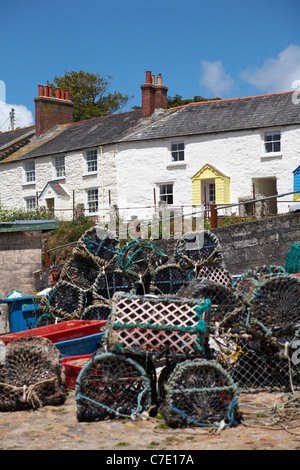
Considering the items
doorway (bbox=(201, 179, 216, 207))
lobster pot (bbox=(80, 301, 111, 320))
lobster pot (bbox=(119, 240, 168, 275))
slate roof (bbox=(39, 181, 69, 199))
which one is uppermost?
slate roof (bbox=(39, 181, 69, 199))

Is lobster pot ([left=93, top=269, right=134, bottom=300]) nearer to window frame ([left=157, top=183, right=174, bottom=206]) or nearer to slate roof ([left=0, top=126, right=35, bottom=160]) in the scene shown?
window frame ([left=157, top=183, right=174, bottom=206])

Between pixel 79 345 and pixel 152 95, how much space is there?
76.1 ft

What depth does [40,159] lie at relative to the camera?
3122 cm

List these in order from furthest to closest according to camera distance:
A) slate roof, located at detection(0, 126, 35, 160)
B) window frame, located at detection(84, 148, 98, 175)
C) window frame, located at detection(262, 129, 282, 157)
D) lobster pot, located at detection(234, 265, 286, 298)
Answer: slate roof, located at detection(0, 126, 35, 160)
window frame, located at detection(84, 148, 98, 175)
window frame, located at detection(262, 129, 282, 157)
lobster pot, located at detection(234, 265, 286, 298)

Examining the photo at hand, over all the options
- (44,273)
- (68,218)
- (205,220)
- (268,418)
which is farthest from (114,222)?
(268,418)

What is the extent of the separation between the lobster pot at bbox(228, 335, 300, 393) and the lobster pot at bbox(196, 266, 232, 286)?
2.35 meters

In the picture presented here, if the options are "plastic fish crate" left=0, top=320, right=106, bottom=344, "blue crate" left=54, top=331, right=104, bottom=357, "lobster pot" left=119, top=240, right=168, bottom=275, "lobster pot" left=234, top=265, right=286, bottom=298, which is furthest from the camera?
"lobster pot" left=119, top=240, right=168, bottom=275

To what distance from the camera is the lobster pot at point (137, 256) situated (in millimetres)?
8277

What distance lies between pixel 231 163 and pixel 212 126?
1886mm

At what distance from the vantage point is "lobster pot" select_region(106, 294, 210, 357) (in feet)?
17.2

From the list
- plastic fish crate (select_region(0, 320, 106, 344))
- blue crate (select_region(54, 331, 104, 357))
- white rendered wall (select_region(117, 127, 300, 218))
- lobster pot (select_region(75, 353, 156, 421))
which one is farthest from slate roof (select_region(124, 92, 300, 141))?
lobster pot (select_region(75, 353, 156, 421))

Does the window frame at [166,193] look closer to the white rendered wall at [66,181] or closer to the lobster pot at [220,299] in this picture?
the white rendered wall at [66,181]

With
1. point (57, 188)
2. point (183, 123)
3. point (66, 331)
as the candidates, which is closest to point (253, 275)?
point (66, 331)

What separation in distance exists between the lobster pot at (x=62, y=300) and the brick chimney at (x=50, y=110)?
26.0 metres
